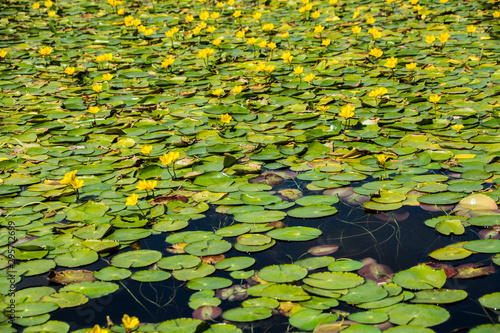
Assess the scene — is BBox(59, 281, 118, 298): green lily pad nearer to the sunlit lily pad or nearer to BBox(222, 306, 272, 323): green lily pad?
BBox(222, 306, 272, 323): green lily pad

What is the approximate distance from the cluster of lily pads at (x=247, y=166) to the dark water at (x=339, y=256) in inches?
1.2

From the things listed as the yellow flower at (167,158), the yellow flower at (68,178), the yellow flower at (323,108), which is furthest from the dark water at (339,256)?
the yellow flower at (323,108)

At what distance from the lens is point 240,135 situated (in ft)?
11.3

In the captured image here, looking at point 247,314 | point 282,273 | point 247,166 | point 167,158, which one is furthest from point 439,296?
point 167,158

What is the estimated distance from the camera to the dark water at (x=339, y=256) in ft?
6.10

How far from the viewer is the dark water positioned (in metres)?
1.86

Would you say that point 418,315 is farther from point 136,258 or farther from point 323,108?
point 323,108

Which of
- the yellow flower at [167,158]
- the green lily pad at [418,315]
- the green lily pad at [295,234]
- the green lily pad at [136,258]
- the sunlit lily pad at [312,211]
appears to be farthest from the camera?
the yellow flower at [167,158]

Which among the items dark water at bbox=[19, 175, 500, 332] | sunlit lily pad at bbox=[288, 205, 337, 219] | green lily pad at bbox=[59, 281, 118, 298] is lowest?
dark water at bbox=[19, 175, 500, 332]

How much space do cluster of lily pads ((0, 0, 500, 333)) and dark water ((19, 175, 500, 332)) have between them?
3 cm

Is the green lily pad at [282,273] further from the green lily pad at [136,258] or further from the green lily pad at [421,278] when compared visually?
the green lily pad at [136,258]

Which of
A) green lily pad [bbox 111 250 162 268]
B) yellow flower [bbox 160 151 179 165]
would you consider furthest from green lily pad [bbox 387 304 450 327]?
yellow flower [bbox 160 151 179 165]

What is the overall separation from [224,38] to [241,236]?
3.92 metres

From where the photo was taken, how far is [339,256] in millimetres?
2199
